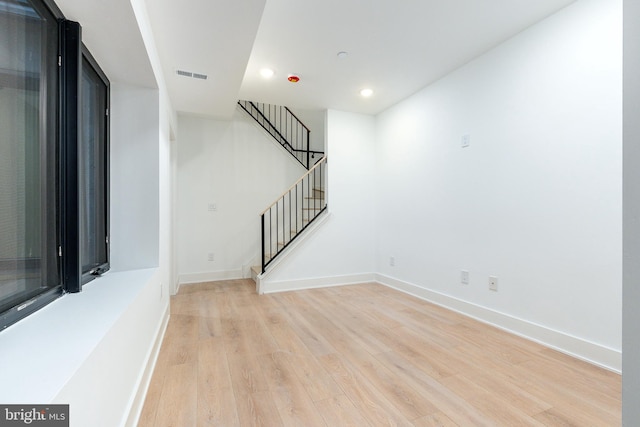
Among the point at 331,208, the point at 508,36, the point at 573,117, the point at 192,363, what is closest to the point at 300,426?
the point at 192,363

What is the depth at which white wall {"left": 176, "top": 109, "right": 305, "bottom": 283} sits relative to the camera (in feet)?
14.0

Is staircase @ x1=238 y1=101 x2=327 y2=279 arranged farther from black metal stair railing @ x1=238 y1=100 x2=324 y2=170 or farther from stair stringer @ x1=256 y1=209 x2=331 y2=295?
stair stringer @ x1=256 y1=209 x2=331 y2=295

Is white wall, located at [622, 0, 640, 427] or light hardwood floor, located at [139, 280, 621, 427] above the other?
white wall, located at [622, 0, 640, 427]

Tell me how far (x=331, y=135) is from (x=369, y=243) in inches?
67.7

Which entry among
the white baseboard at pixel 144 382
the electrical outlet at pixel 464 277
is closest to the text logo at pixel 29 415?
the white baseboard at pixel 144 382

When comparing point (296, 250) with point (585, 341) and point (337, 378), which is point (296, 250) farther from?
point (585, 341)

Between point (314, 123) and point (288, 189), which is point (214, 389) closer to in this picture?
point (288, 189)

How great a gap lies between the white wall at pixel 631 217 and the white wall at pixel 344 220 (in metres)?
3.51

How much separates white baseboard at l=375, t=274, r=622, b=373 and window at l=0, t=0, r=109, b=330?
314cm

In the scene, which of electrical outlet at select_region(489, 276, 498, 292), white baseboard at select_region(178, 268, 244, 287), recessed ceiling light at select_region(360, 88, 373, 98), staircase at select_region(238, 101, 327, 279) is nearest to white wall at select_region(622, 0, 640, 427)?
electrical outlet at select_region(489, 276, 498, 292)

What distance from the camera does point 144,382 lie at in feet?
5.53

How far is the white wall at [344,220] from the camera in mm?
4082

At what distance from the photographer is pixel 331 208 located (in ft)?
13.8

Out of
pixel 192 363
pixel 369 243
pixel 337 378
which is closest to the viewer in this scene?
pixel 337 378
